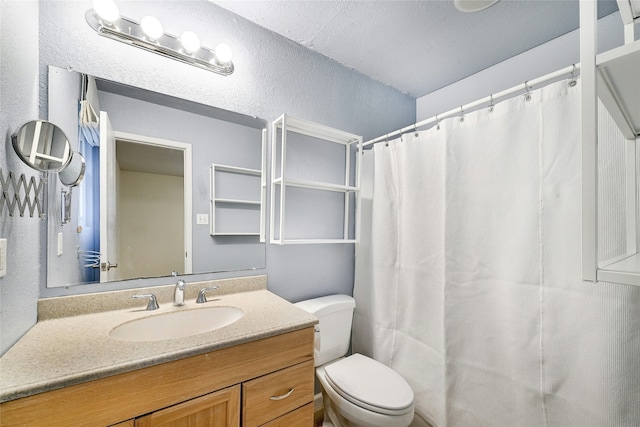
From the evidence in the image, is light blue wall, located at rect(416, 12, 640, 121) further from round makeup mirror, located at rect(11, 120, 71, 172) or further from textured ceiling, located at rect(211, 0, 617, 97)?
round makeup mirror, located at rect(11, 120, 71, 172)

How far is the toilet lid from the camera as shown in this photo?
47.9 inches

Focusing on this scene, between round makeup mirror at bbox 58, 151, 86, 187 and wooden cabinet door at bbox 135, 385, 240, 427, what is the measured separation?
0.92m

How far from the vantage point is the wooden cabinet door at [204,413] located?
0.80 meters

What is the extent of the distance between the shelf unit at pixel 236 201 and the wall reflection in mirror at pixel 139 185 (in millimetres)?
21

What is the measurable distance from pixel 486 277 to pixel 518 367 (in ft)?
1.30

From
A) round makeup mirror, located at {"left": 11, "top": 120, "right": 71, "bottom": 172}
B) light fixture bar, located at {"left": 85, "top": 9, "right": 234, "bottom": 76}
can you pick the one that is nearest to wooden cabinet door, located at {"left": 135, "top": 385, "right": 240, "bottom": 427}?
round makeup mirror, located at {"left": 11, "top": 120, "right": 71, "bottom": 172}

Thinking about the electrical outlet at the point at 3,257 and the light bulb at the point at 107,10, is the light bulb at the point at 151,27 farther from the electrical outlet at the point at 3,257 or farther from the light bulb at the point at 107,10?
the electrical outlet at the point at 3,257

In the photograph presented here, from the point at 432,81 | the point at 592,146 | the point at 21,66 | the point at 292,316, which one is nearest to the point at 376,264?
the point at 292,316

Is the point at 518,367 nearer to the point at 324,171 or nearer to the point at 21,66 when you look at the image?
the point at 324,171

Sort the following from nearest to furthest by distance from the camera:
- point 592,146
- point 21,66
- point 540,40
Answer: point 592,146 → point 21,66 → point 540,40

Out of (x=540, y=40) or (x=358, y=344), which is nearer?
(x=540, y=40)

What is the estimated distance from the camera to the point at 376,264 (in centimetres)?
180

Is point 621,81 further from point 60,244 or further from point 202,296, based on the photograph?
point 60,244

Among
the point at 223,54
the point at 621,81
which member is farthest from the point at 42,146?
the point at 621,81
